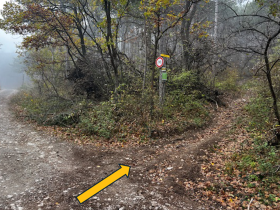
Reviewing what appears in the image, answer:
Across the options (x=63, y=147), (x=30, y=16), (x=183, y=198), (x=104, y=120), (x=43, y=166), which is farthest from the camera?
(x=30, y=16)

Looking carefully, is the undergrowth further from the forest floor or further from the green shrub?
the green shrub

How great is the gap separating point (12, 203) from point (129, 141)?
14.4 ft

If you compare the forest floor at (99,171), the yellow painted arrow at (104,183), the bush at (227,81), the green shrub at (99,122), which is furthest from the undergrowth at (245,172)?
the bush at (227,81)

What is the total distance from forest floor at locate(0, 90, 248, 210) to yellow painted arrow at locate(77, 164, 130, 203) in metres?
0.12

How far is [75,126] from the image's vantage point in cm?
921

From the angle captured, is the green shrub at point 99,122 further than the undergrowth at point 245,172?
Yes

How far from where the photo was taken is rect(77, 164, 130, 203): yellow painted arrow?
4.26 meters

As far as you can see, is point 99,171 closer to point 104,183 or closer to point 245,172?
point 104,183

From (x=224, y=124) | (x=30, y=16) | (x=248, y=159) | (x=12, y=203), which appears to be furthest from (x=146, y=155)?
(x=30, y=16)

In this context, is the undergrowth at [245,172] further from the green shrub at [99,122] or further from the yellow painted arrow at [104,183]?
the green shrub at [99,122]

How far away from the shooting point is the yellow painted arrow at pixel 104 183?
426 cm

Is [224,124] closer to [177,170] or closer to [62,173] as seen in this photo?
[177,170]

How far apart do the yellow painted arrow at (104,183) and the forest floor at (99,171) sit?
4.6 inches

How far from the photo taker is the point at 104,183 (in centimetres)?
487
